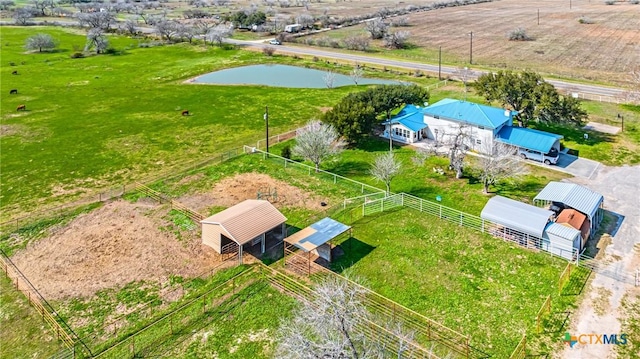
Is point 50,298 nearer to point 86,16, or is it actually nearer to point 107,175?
point 107,175

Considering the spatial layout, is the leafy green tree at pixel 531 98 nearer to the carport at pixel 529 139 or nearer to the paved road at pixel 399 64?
the carport at pixel 529 139

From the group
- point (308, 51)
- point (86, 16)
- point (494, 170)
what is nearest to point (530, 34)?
point (308, 51)

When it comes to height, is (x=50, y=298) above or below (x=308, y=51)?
below

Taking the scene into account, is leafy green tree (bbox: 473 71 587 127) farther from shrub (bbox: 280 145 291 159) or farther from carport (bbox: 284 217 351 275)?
carport (bbox: 284 217 351 275)

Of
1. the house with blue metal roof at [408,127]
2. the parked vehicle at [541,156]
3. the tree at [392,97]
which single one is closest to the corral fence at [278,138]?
the tree at [392,97]

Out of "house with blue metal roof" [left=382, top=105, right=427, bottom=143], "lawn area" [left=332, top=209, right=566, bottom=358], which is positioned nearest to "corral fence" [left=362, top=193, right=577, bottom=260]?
"lawn area" [left=332, top=209, right=566, bottom=358]

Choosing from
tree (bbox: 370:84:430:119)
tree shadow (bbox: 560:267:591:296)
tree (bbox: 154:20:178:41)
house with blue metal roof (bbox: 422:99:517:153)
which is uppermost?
tree (bbox: 154:20:178:41)

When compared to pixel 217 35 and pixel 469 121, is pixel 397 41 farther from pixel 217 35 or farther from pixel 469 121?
pixel 469 121
